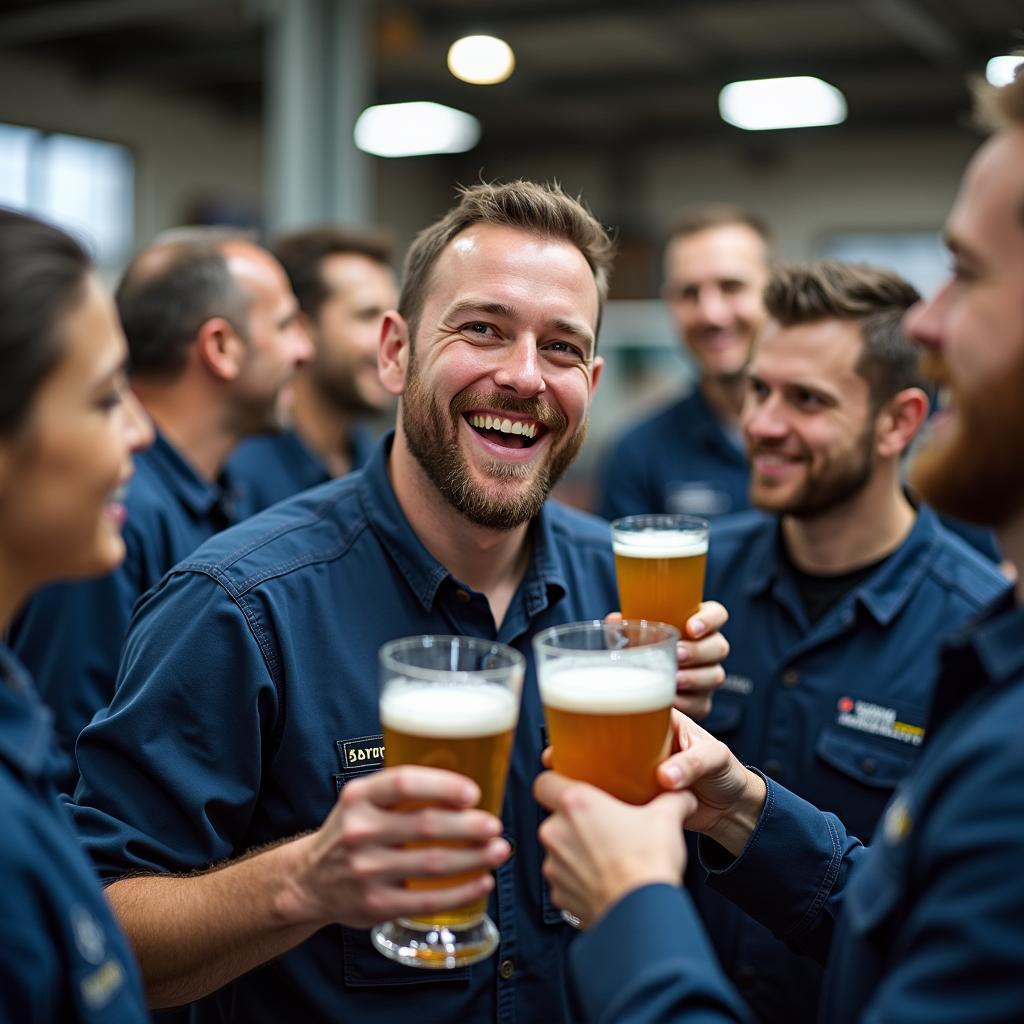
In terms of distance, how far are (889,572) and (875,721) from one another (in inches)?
13.6

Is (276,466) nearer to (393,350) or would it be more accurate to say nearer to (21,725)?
(393,350)

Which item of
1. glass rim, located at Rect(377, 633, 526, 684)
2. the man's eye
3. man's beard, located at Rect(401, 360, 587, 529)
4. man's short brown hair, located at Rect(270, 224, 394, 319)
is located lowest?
glass rim, located at Rect(377, 633, 526, 684)

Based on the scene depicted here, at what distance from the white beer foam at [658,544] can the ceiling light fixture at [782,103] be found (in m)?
8.17

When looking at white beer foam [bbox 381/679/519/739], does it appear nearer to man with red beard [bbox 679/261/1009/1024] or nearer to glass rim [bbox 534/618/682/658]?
glass rim [bbox 534/618/682/658]

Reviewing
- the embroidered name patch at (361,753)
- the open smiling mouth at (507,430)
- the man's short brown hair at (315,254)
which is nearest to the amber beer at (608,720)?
the embroidered name patch at (361,753)

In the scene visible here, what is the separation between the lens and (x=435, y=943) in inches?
56.3

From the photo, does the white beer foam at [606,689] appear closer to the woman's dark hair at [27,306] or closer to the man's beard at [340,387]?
the woman's dark hair at [27,306]

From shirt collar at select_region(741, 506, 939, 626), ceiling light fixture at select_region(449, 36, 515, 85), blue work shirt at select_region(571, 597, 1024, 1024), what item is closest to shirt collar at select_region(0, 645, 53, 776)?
blue work shirt at select_region(571, 597, 1024, 1024)

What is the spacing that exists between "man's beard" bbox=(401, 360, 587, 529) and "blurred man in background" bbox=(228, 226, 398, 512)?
8.90 feet

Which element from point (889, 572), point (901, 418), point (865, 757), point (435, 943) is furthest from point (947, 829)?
point (901, 418)

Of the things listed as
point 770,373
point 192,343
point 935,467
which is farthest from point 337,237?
point 935,467

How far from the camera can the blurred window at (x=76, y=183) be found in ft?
29.9

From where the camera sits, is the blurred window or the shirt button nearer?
the shirt button

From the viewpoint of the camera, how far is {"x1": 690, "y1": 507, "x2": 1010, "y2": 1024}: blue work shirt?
96.4 inches
